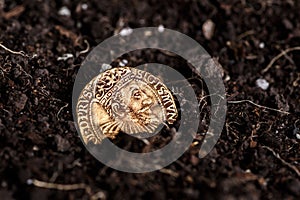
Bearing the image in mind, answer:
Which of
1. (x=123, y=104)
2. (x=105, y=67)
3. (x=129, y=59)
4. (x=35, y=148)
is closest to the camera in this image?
(x=35, y=148)

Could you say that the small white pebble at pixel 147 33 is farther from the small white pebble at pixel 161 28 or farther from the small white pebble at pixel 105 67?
the small white pebble at pixel 105 67

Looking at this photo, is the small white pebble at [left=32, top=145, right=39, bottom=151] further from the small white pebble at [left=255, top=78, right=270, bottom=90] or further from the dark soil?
the small white pebble at [left=255, top=78, right=270, bottom=90]

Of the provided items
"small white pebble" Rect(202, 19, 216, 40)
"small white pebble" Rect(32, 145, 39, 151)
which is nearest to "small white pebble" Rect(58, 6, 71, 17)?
"small white pebble" Rect(202, 19, 216, 40)

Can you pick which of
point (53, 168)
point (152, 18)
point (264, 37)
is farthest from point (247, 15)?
point (53, 168)

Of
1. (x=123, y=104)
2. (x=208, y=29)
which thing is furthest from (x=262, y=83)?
(x=123, y=104)

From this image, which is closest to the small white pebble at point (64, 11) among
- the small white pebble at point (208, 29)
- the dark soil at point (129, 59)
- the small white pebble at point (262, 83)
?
the dark soil at point (129, 59)

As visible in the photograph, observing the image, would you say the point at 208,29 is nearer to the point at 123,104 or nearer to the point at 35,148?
the point at 123,104

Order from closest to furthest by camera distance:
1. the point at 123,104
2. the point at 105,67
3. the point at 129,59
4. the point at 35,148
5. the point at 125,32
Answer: the point at 35,148, the point at 123,104, the point at 105,67, the point at 129,59, the point at 125,32

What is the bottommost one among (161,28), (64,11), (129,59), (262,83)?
(262,83)
